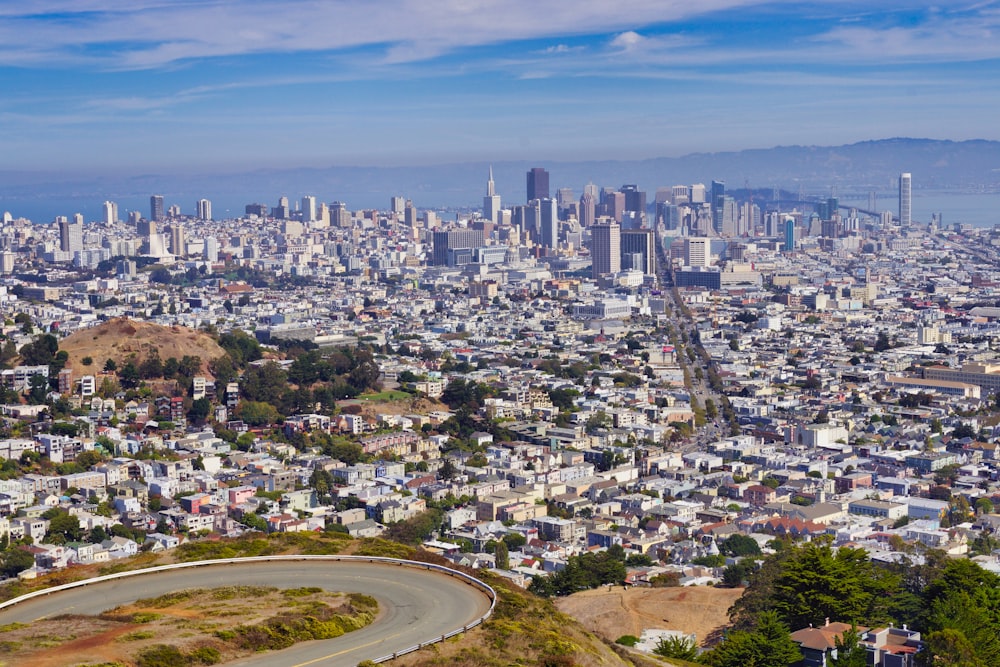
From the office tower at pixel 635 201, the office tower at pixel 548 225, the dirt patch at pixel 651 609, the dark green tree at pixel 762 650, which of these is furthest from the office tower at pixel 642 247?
the dark green tree at pixel 762 650

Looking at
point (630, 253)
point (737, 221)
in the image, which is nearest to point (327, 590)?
point (630, 253)

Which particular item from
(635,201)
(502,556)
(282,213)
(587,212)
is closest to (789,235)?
(635,201)

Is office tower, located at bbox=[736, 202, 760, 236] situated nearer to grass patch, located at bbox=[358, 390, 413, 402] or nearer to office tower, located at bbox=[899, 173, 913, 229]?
office tower, located at bbox=[899, 173, 913, 229]

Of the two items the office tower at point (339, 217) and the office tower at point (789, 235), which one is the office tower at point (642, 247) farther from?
the office tower at point (339, 217)

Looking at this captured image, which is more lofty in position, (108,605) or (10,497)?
(108,605)

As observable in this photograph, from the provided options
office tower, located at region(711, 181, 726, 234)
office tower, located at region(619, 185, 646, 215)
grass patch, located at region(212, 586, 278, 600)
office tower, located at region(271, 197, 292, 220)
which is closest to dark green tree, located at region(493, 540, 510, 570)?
grass patch, located at region(212, 586, 278, 600)

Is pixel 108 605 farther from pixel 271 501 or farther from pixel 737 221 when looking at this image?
pixel 737 221
